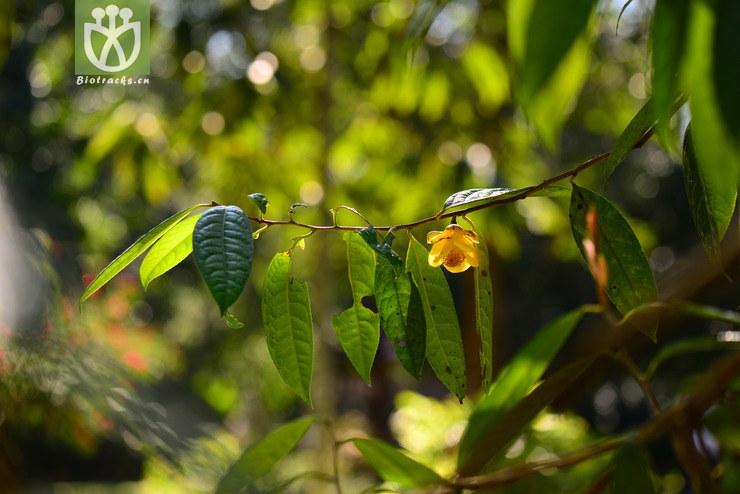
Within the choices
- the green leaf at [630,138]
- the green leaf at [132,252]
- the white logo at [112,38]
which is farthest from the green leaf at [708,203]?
the white logo at [112,38]

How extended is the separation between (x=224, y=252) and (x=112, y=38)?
1.00m

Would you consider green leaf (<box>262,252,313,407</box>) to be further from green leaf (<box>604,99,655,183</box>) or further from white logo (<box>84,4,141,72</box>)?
white logo (<box>84,4,141,72</box>)

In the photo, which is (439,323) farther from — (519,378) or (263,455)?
(263,455)

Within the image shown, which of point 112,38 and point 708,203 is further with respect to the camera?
point 112,38

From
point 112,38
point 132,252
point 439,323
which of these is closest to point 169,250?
point 132,252

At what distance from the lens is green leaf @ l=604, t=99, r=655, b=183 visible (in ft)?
1.12

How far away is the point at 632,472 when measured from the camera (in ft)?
1.33

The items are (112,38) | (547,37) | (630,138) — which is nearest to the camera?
(547,37)

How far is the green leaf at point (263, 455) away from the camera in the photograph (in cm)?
50

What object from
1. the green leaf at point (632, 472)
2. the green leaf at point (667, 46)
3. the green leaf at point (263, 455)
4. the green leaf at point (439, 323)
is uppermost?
the green leaf at point (667, 46)

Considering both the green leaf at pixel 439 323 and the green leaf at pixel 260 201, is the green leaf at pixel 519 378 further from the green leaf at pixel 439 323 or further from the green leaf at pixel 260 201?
the green leaf at pixel 260 201

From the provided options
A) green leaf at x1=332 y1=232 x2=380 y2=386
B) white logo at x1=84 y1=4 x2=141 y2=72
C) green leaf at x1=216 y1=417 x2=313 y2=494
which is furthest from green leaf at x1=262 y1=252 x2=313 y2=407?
white logo at x1=84 y1=4 x2=141 y2=72

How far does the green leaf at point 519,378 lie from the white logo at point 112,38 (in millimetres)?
970

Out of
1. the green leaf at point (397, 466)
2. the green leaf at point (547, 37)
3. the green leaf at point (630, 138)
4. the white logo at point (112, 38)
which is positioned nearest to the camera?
the green leaf at point (547, 37)
